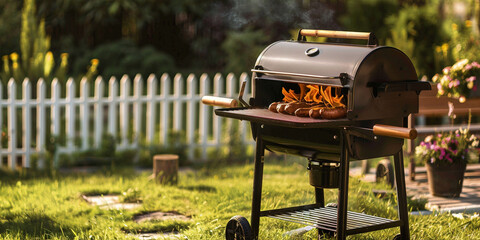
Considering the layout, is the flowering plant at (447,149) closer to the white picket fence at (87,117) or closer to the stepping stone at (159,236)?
the stepping stone at (159,236)

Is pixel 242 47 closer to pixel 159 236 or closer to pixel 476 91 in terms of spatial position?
pixel 476 91

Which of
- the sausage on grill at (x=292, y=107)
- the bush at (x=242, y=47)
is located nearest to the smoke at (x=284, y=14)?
the bush at (x=242, y=47)

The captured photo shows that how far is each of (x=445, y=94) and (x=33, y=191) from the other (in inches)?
158

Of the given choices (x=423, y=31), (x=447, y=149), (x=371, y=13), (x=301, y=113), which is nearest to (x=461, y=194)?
(x=447, y=149)

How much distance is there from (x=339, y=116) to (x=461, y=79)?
3.05m

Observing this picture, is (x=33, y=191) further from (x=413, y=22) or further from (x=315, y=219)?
(x=413, y=22)

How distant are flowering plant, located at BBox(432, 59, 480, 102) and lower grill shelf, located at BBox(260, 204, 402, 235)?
2.42 m

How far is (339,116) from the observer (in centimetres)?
485

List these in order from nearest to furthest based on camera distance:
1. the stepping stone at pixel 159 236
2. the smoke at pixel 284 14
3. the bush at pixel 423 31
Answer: the stepping stone at pixel 159 236
the bush at pixel 423 31
the smoke at pixel 284 14

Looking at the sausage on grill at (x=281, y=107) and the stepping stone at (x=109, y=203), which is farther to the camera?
the stepping stone at (x=109, y=203)

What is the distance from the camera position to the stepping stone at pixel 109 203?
261 inches

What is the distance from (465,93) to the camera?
7.50 m

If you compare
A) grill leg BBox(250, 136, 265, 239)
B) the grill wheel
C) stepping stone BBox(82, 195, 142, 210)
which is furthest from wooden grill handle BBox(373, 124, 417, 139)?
stepping stone BBox(82, 195, 142, 210)

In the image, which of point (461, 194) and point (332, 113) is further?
point (461, 194)
